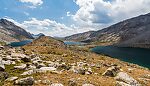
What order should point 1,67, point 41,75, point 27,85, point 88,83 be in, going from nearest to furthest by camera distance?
point 27,85 < point 88,83 < point 41,75 < point 1,67

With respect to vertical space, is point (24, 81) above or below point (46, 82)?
above

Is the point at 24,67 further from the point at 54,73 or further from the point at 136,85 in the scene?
the point at 136,85

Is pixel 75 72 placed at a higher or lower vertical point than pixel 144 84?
higher

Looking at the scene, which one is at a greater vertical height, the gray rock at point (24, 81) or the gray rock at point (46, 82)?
the gray rock at point (24, 81)

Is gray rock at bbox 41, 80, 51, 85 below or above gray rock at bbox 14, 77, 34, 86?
below

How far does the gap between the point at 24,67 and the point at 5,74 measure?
611 cm

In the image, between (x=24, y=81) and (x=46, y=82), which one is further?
(x=46, y=82)

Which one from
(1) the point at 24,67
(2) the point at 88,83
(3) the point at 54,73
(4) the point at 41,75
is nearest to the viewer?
(2) the point at 88,83

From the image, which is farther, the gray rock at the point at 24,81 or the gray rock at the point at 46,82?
the gray rock at the point at 46,82

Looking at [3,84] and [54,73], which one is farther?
[54,73]

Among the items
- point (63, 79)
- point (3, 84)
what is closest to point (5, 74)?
point (3, 84)

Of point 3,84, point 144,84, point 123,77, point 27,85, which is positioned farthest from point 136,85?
point 3,84

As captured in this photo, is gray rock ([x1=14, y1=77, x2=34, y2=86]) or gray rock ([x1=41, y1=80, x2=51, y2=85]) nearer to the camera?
gray rock ([x1=14, y1=77, x2=34, y2=86])

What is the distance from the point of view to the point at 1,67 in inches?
1089
